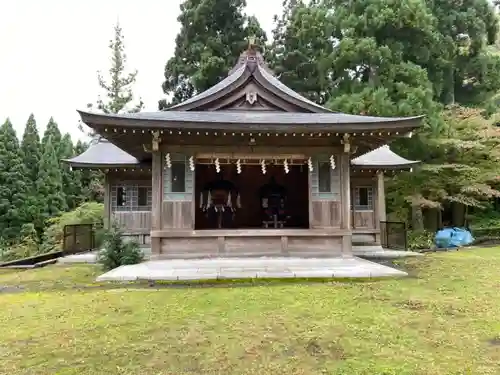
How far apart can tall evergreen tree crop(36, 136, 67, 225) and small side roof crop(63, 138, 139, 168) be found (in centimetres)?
1306

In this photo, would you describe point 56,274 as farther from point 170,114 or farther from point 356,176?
point 356,176

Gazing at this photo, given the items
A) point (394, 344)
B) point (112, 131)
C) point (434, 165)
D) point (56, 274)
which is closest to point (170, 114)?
point (112, 131)

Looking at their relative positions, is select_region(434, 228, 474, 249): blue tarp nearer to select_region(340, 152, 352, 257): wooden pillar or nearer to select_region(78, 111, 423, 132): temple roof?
select_region(340, 152, 352, 257): wooden pillar

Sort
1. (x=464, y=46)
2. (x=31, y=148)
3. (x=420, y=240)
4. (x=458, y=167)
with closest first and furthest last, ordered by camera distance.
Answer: (x=458, y=167)
(x=420, y=240)
(x=464, y=46)
(x=31, y=148)

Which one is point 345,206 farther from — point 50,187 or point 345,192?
point 50,187

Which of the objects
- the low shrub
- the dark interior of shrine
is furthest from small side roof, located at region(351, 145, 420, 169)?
the low shrub

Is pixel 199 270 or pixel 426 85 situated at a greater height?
pixel 426 85

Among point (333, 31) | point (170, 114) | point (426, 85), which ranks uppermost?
point (333, 31)

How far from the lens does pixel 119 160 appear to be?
13.5m

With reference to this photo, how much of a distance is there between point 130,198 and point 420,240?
12.3 metres

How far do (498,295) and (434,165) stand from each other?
1149 centimetres

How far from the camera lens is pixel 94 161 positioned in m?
13.3

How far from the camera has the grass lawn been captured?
12.1 ft

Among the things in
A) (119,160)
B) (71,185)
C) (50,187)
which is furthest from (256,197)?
(71,185)
